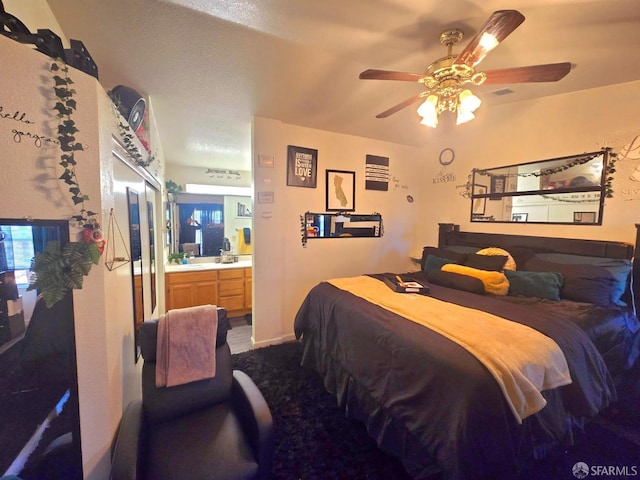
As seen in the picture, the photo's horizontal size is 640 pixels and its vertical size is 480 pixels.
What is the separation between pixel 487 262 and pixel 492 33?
2137 millimetres

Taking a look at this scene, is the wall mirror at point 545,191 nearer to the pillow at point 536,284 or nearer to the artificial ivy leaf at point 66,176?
the pillow at point 536,284

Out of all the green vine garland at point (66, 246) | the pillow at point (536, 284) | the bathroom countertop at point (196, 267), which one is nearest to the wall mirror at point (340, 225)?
the bathroom countertop at point (196, 267)

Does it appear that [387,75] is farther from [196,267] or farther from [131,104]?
[196,267]

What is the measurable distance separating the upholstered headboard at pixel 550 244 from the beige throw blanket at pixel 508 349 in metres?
1.50

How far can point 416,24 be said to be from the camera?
1.66 m

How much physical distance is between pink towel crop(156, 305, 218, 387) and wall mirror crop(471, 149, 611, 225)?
334 centimetres

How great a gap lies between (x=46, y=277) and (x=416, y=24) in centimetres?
237

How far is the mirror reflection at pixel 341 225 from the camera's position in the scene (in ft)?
10.9

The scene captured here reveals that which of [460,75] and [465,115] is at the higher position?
[460,75]

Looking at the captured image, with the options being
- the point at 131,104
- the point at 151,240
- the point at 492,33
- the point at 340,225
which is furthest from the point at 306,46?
the point at 151,240

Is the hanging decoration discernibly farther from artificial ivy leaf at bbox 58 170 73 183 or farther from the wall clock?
the wall clock

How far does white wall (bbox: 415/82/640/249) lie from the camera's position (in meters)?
2.24

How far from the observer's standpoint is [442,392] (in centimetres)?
128

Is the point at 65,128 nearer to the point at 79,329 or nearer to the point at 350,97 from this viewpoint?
A: the point at 79,329
